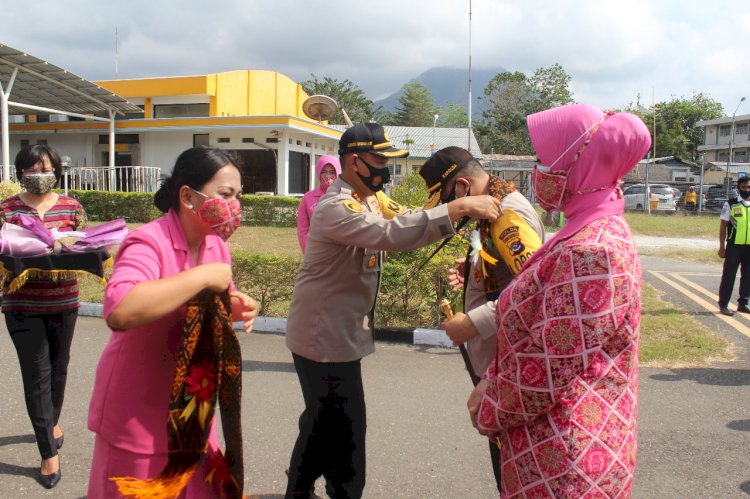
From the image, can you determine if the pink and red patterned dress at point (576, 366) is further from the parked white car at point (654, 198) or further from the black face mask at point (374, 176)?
the parked white car at point (654, 198)

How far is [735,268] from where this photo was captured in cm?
856

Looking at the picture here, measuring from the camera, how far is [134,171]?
74.8 feet

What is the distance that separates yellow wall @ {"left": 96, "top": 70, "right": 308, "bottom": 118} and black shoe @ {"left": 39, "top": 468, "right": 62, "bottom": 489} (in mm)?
24464

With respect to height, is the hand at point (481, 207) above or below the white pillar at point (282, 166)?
below

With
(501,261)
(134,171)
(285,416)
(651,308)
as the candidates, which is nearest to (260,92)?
(134,171)

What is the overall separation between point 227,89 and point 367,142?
25.9 metres

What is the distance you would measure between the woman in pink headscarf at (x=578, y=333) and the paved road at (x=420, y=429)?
2.00m

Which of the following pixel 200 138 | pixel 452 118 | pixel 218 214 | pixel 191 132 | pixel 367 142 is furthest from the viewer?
pixel 452 118

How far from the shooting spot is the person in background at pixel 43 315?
3660 millimetres

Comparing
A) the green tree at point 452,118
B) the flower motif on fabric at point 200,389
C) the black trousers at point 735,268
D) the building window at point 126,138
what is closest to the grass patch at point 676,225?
the black trousers at point 735,268

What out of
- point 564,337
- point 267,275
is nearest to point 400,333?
point 267,275

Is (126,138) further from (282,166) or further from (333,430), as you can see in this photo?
(333,430)

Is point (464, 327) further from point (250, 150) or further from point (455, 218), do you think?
point (250, 150)

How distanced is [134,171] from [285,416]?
20.3 m
